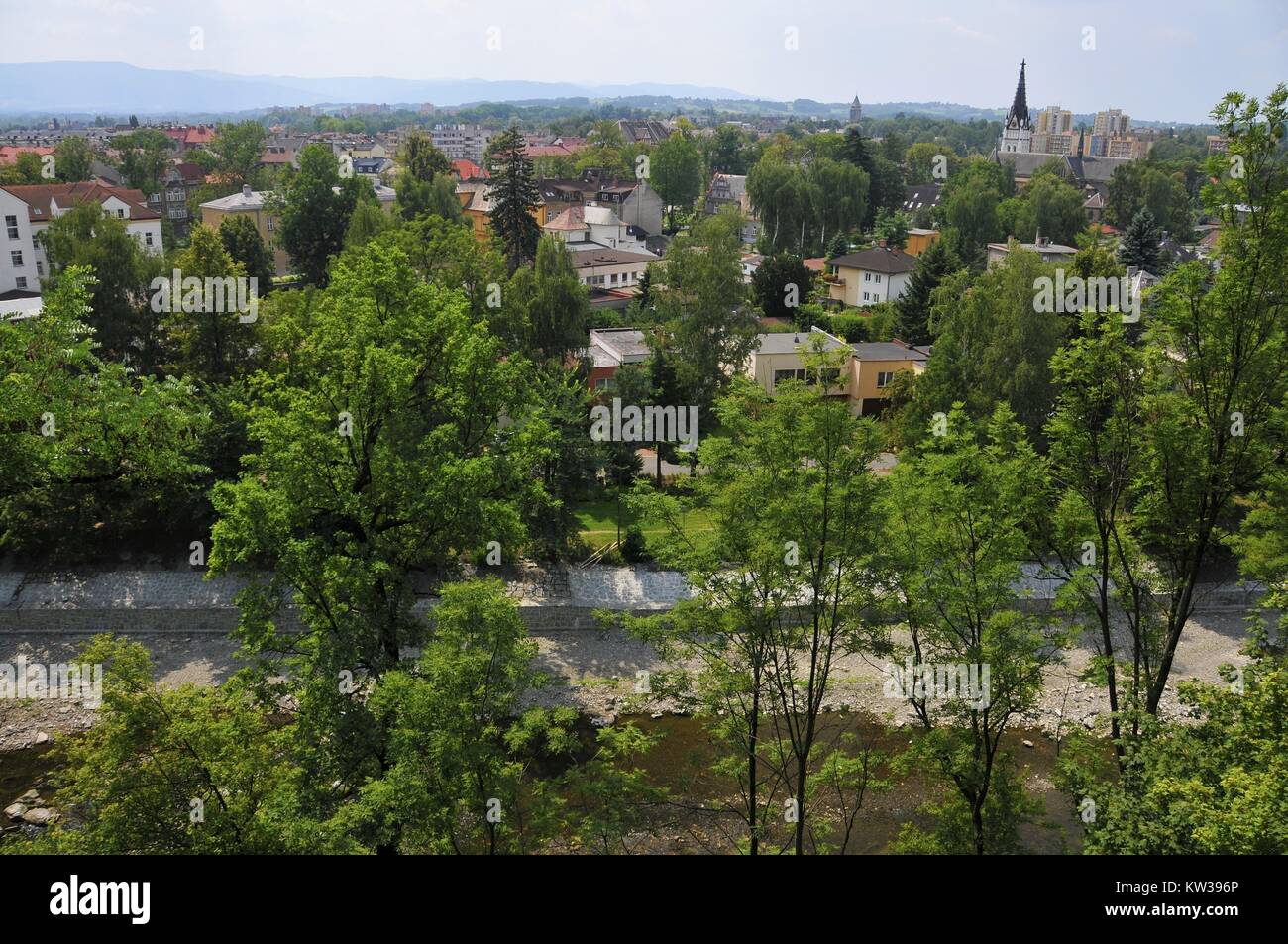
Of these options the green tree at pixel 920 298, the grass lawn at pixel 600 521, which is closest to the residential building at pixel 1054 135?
the green tree at pixel 920 298

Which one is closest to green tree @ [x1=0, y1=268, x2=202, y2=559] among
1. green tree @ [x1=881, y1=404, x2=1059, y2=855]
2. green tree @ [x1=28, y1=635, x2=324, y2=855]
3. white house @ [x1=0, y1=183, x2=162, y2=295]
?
green tree @ [x1=28, y1=635, x2=324, y2=855]

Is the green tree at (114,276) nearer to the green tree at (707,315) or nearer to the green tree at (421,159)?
the green tree at (707,315)

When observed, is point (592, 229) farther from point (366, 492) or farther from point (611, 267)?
point (366, 492)

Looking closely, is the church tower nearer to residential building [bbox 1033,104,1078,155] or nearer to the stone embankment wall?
residential building [bbox 1033,104,1078,155]

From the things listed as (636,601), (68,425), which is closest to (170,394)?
(68,425)

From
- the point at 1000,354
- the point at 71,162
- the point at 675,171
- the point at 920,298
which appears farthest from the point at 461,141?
the point at 1000,354
